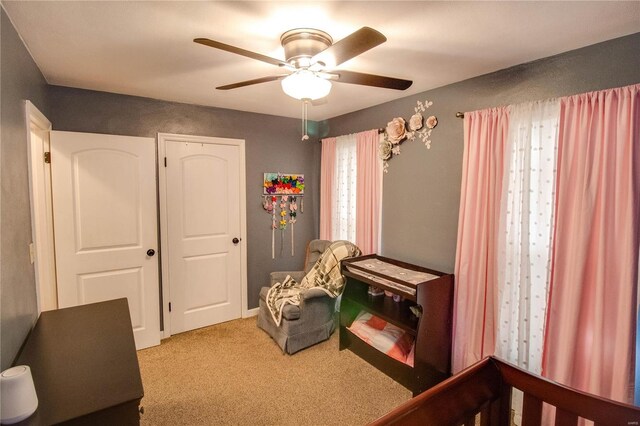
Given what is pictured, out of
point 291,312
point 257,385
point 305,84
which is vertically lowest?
point 257,385

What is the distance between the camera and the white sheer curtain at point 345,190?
3.67 m

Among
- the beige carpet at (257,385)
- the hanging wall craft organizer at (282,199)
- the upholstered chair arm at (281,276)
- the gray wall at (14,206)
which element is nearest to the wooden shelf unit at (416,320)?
the beige carpet at (257,385)

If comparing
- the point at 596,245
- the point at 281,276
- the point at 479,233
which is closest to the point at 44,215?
the point at 281,276

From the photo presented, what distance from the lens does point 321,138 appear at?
163 inches

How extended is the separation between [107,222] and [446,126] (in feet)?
10.1

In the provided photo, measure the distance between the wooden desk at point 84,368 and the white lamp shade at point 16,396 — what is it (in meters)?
0.03

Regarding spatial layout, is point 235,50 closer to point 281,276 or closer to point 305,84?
point 305,84

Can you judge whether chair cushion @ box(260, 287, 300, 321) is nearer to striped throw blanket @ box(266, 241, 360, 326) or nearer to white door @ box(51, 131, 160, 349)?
striped throw blanket @ box(266, 241, 360, 326)

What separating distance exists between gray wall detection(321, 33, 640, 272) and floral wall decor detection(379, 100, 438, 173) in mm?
51

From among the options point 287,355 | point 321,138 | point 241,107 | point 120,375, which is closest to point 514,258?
point 287,355

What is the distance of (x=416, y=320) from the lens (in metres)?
2.54

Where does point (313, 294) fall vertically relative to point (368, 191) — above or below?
below

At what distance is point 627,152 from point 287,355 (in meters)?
2.81

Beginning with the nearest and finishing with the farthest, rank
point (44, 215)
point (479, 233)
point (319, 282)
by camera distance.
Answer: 1. point (479, 233)
2. point (44, 215)
3. point (319, 282)
